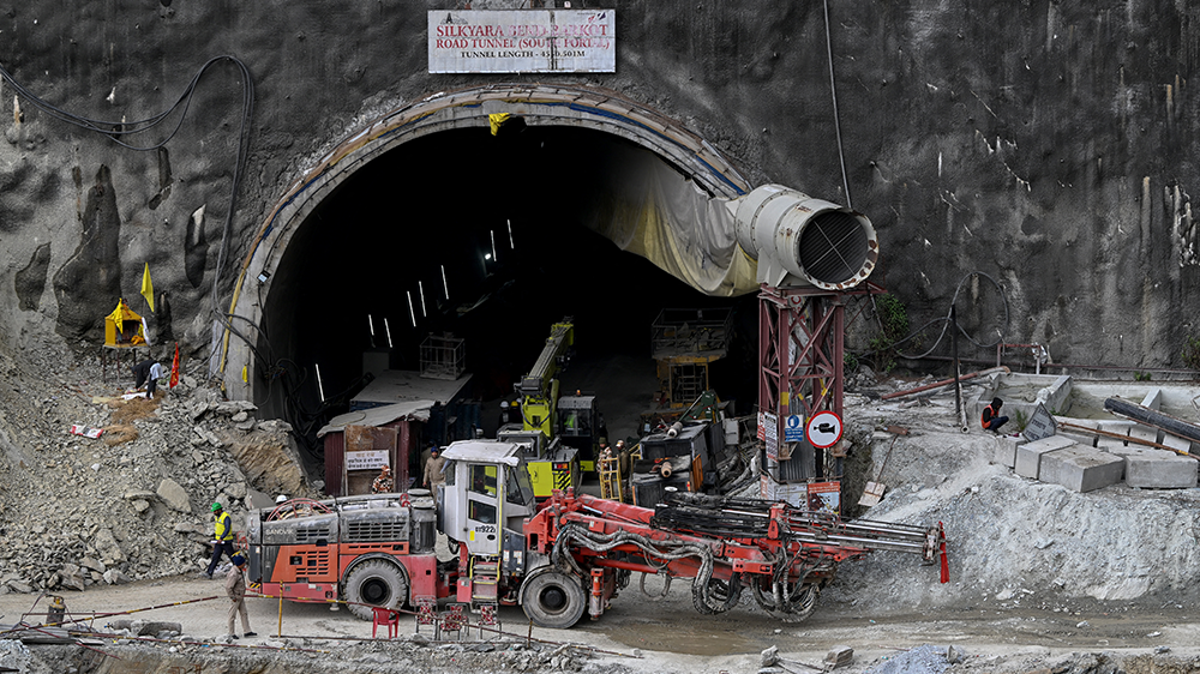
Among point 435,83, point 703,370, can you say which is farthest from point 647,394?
point 435,83

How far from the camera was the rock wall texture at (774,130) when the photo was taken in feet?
82.2

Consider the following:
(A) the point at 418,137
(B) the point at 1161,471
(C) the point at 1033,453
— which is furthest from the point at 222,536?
(B) the point at 1161,471

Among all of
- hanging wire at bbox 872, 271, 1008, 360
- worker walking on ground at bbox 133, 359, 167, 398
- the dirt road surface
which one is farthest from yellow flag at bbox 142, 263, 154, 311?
hanging wire at bbox 872, 271, 1008, 360

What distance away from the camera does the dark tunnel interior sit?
91.3 ft

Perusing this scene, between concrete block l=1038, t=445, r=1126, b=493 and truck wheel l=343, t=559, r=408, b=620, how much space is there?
9465 millimetres

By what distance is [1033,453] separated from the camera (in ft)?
61.2

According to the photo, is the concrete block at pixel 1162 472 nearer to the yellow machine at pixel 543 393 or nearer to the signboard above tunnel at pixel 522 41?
the yellow machine at pixel 543 393

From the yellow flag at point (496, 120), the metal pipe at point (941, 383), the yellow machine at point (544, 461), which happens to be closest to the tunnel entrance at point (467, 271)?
the yellow flag at point (496, 120)

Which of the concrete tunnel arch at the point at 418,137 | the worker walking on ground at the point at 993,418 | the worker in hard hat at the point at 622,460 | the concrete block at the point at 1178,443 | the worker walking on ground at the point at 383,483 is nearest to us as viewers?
the concrete block at the point at 1178,443

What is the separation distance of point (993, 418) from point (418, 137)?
39.6 feet

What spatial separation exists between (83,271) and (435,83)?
803cm

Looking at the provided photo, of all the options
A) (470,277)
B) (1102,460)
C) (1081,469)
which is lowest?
(1081,469)

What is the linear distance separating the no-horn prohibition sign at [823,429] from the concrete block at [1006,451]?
2450mm

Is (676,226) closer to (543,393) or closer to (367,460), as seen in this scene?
(543,393)
